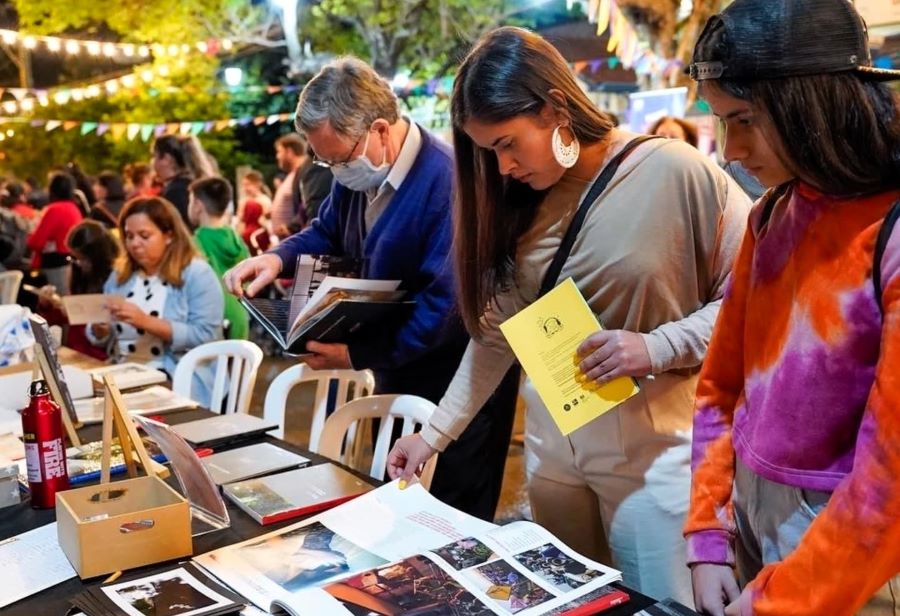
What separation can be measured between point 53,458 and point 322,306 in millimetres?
606

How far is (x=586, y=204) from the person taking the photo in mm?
1391

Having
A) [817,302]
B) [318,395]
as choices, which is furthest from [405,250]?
[817,302]

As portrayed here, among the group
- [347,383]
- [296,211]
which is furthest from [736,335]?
[296,211]

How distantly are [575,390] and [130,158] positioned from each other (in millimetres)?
13480

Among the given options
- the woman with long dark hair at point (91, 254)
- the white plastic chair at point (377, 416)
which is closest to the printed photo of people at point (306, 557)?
the white plastic chair at point (377, 416)

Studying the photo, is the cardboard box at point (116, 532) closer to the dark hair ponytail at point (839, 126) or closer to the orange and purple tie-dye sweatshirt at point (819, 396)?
the orange and purple tie-dye sweatshirt at point (819, 396)

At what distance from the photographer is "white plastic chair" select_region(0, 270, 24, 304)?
5094mm

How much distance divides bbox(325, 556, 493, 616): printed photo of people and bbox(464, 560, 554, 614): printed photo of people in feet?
0.09

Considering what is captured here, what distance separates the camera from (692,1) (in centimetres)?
638

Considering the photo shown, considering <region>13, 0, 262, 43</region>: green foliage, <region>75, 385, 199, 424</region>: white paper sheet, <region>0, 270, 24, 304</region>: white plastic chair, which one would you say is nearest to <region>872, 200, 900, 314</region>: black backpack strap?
<region>75, 385, 199, 424</region>: white paper sheet

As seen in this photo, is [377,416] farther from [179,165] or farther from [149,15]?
[149,15]

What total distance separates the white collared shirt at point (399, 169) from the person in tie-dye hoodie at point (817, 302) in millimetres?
1177

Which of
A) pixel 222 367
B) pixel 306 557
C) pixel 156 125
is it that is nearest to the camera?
pixel 306 557

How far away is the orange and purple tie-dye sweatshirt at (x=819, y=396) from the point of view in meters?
0.86
